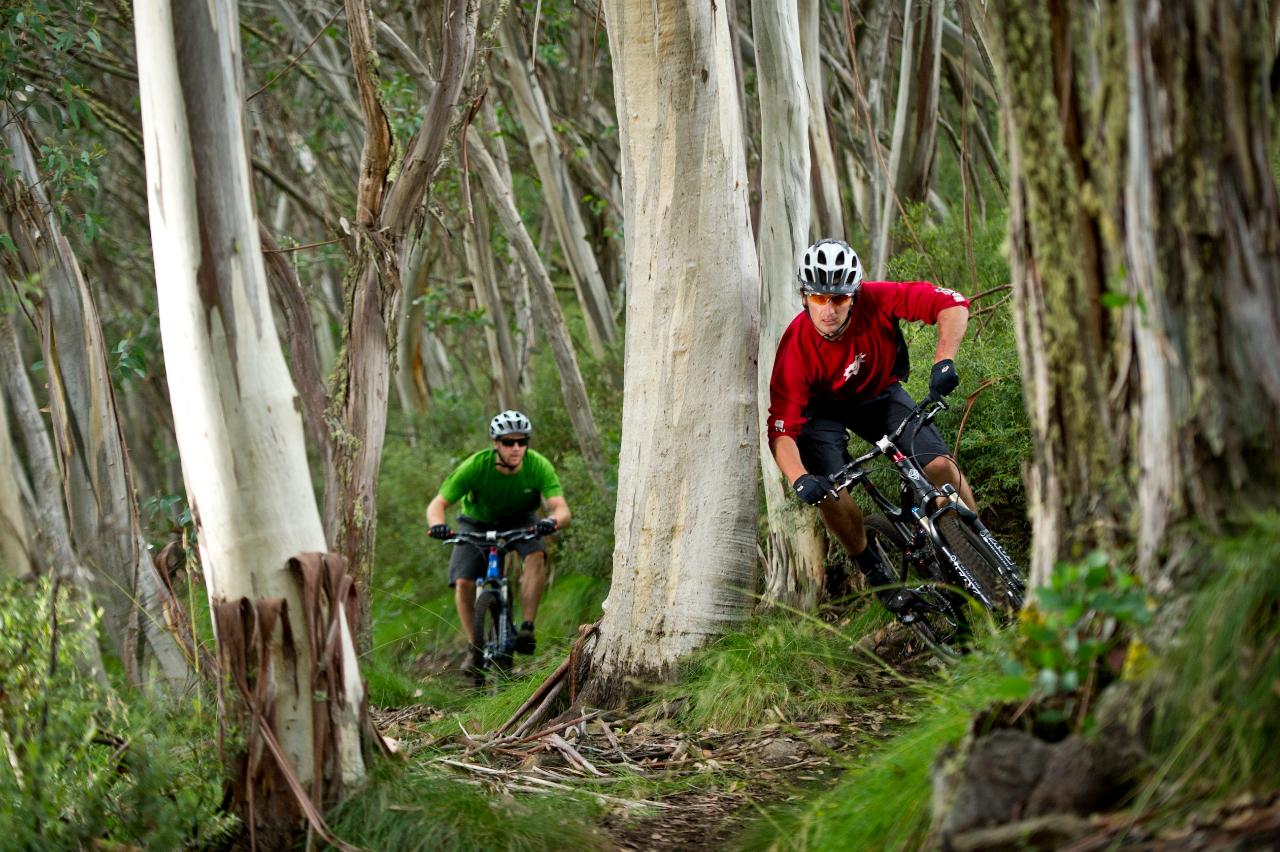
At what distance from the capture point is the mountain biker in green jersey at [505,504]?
396 inches

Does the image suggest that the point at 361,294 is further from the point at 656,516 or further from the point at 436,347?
the point at 436,347

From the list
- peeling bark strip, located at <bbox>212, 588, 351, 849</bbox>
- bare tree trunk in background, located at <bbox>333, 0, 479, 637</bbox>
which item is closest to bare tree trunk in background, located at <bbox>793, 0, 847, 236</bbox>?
bare tree trunk in background, located at <bbox>333, 0, 479, 637</bbox>

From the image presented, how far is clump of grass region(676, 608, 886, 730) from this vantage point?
6.61 meters

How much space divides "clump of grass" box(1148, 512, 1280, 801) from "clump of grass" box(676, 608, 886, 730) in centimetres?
340

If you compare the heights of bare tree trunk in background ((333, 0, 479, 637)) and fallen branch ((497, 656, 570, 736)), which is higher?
bare tree trunk in background ((333, 0, 479, 637))

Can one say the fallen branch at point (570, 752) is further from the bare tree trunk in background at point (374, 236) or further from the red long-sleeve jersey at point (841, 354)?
the bare tree trunk in background at point (374, 236)

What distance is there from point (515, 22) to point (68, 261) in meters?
7.41

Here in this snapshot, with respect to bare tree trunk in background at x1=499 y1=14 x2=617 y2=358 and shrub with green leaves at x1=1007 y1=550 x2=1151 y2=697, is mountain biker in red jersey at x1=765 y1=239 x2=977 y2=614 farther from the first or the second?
bare tree trunk in background at x1=499 y1=14 x2=617 y2=358

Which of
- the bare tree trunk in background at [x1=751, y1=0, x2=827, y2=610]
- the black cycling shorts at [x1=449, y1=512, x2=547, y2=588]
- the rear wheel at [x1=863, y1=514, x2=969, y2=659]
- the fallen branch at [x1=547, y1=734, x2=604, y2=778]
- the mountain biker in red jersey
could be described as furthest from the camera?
the black cycling shorts at [x1=449, y1=512, x2=547, y2=588]

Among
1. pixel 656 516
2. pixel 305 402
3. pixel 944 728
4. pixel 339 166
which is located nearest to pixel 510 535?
pixel 305 402

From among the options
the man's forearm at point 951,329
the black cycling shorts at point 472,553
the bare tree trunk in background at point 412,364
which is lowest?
the black cycling shorts at point 472,553

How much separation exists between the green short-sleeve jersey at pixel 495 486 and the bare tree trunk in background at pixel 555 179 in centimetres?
494

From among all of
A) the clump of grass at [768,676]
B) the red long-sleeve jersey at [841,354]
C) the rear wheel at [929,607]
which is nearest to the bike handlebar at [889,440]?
the red long-sleeve jersey at [841,354]

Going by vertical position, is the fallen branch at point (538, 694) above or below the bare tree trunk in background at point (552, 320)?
below
